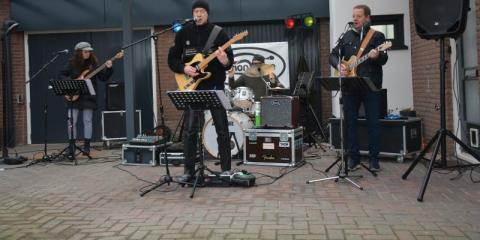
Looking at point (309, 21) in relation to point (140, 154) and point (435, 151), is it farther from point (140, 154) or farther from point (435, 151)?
point (435, 151)

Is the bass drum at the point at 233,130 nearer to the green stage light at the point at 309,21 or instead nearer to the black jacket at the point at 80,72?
the black jacket at the point at 80,72

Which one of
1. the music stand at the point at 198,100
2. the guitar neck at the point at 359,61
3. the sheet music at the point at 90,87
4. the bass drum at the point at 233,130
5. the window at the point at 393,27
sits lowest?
the bass drum at the point at 233,130

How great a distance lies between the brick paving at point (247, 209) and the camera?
4449 mm

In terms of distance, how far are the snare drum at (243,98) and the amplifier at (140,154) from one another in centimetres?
152

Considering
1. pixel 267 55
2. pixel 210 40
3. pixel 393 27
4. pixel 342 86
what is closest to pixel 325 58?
pixel 267 55

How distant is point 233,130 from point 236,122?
146 millimetres

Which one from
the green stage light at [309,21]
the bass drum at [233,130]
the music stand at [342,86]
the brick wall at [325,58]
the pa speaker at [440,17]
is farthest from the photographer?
the brick wall at [325,58]

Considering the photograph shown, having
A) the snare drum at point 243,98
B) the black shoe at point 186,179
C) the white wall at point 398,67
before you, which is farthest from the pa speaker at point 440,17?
the white wall at point 398,67

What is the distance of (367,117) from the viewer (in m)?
7.13

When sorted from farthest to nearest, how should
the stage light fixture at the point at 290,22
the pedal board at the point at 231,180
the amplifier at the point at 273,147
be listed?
the stage light fixture at the point at 290,22, the amplifier at the point at 273,147, the pedal board at the point at 231,180

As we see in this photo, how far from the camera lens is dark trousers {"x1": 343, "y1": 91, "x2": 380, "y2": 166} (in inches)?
278

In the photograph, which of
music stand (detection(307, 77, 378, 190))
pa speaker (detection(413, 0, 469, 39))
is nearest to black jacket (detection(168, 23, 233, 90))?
music stand (detection(307, 77, 378, 190))

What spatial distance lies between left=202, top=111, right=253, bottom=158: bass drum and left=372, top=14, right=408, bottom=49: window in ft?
11.5

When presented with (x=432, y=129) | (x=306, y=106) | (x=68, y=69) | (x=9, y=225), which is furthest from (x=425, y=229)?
(x=68, y=69)
